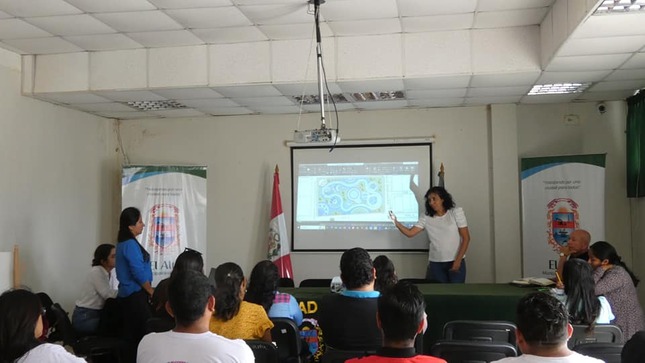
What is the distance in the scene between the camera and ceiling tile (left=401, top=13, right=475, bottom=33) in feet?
15.7

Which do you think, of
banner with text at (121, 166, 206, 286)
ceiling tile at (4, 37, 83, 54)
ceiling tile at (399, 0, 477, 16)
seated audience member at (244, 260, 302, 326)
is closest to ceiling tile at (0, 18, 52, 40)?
ceiling tile at (4, 37, 83, 54)

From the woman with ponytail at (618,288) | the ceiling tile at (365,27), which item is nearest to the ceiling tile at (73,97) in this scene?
the ceiling tile at (365,27)

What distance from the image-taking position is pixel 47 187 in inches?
→ 243

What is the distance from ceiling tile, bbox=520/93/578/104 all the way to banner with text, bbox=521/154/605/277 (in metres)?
0.65

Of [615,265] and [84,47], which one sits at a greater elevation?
[84,47]

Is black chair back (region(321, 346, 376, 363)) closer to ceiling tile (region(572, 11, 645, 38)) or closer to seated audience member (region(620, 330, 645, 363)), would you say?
seated audience member (region(620, 330, 645, 363))

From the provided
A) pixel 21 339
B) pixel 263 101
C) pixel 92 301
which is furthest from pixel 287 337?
pixel 263 101

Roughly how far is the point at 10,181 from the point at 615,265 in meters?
5.36

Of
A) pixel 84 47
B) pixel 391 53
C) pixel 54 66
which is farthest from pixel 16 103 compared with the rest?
pixel 391 53

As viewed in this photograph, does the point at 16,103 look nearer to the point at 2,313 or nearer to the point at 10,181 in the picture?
the point at 10,181

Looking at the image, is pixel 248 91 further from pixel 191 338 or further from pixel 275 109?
pixel 191 338

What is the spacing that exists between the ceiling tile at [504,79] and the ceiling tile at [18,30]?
3838mm

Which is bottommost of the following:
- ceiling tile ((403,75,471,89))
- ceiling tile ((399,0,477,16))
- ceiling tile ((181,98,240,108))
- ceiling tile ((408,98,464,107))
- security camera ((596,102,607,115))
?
security camera ((596,102,607,115))

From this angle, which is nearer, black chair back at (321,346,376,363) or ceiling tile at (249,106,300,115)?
black chair back at (321,346,376,363)
